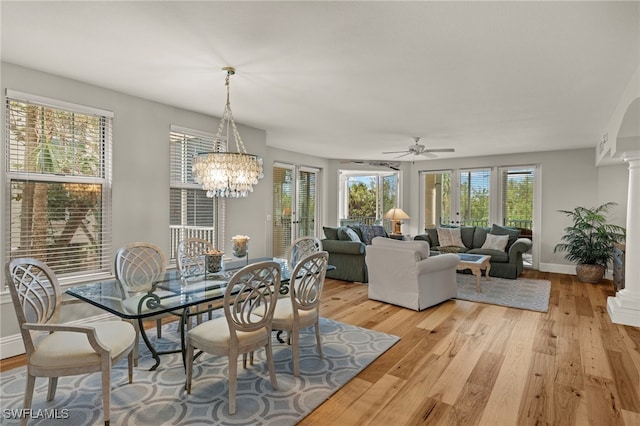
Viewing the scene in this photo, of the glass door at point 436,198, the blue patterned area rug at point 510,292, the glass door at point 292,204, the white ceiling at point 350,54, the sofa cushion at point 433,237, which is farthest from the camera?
the glass door at point 436,198

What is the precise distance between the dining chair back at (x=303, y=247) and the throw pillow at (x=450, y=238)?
4165 millimetres

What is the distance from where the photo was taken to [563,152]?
6867mm

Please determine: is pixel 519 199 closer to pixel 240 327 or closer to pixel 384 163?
pixel 384 163

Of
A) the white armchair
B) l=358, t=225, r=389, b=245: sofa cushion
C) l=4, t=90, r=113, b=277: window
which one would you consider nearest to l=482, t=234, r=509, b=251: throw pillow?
l=358, t=225, r=389, b=245: sofa cushion

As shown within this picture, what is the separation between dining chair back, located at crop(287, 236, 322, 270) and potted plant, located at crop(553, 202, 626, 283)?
5003mm

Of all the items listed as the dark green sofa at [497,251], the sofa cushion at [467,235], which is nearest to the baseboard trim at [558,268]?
the dark green sofa at [497,251]

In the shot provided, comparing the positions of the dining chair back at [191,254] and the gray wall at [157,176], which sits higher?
the gray wall at [157,176]

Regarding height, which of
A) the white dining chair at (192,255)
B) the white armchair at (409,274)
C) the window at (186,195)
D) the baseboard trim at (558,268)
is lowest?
the baseboard trim at (558,268)

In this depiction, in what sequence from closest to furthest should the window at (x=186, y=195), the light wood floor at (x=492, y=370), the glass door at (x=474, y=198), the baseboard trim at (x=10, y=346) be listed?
the light wood floor at (x=492, y=370)
the baseboard trim at (x=10, y=346)
the window at (x=186, y=195)
the glass door at (x=474, y=198)

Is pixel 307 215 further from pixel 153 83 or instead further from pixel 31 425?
pixel 31 425

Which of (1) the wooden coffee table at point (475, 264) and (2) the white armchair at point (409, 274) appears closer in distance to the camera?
(2) the white armchair at point (409, 274)

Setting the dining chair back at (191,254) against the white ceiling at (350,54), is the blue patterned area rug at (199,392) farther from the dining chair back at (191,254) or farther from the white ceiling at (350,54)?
the white ceiling at (350,54)

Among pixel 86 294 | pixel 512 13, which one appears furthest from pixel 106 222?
pixel 512 13

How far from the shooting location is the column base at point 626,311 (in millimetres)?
3891
